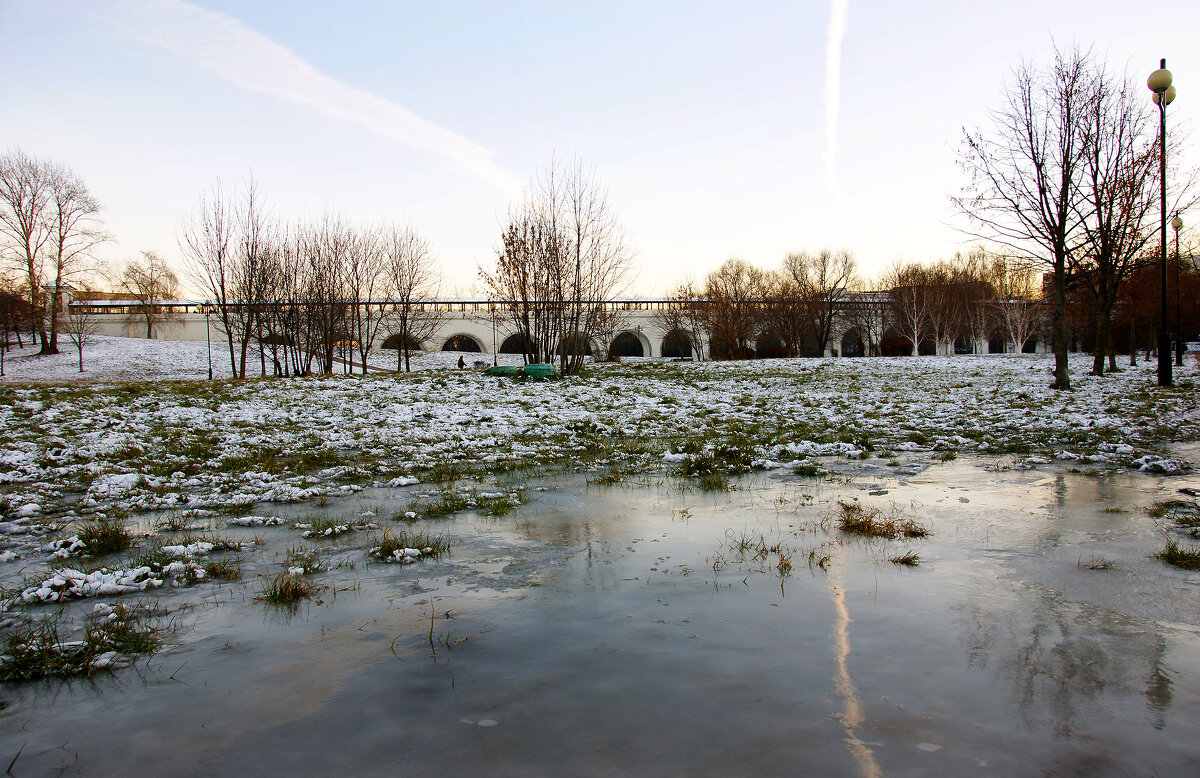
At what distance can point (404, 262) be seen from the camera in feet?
128

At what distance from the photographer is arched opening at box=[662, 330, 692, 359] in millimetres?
65425

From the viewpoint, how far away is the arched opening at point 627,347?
84.1 metres

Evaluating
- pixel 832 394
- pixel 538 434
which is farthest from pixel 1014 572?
pixel 832 394

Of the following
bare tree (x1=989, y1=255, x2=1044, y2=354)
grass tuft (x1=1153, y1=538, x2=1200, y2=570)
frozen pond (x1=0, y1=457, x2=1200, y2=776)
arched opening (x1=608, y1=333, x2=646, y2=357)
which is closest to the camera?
frozen pond (x1=0, y1=457, x2=1200, y2=776)

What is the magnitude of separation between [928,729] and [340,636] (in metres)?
2.75

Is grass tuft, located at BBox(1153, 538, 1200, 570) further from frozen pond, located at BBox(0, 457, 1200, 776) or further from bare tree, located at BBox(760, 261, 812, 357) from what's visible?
bare tree, located at BBox(760, 261, 812, 357)

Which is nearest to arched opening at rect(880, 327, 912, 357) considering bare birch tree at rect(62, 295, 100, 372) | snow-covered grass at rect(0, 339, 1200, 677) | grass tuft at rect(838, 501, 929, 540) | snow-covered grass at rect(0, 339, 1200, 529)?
snow-covered grass at rect(0, 339, 1200, 529)

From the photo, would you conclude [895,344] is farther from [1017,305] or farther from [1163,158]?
[1163,158]

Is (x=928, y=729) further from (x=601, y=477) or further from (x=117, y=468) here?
(x=117, y=468)

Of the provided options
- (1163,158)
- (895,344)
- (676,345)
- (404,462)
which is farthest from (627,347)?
(404,462)

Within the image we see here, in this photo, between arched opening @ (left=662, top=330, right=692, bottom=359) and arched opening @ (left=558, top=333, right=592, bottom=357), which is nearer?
arched opening @ (left=558, top=333, right=592, bottom=357)

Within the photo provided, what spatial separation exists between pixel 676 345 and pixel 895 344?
963 inches

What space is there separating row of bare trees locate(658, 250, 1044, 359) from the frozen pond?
5210cm

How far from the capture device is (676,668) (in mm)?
2861
